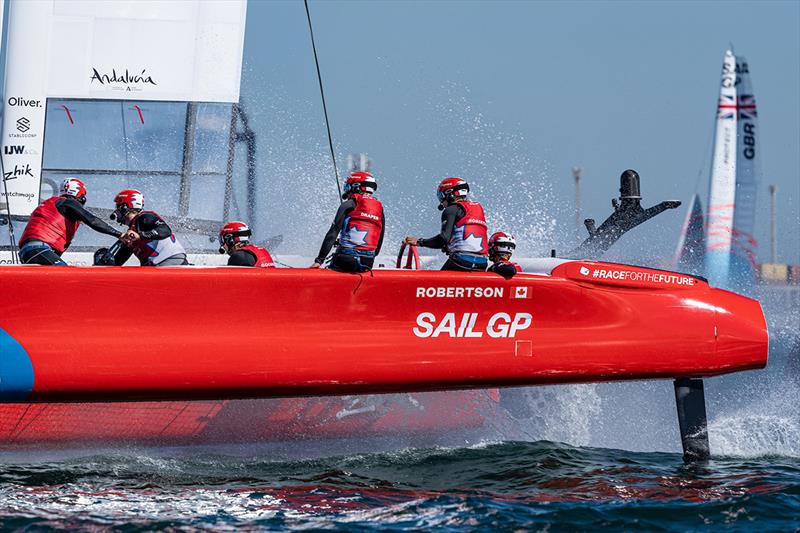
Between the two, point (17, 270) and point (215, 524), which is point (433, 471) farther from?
point (17, 270)

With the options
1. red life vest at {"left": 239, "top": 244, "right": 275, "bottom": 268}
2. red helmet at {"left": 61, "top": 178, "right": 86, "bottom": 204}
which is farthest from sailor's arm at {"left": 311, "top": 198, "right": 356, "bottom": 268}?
red helmet at {"left": 61, "top": 178, "right": 86, "bottom": 204}

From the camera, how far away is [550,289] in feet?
21.6

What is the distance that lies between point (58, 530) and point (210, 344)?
1.42 m

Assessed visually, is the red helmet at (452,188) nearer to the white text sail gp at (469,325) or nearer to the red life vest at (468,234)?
the red life vest at (468,234)

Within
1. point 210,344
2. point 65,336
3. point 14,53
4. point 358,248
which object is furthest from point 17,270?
point 14,53

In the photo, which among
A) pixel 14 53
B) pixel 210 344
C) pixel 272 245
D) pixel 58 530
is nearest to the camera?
pixel 58 530

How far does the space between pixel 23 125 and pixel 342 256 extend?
4758 millimetres

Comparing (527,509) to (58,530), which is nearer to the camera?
(58,530)

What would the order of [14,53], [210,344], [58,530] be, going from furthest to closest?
[14,53] < [210,344] < [58,530]

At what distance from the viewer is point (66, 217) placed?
6.84 m

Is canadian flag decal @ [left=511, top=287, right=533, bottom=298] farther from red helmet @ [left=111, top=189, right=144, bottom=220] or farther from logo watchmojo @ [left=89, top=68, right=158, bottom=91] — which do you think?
logo watchmojo @ [left=89, top=68, right=158, bottom=91]

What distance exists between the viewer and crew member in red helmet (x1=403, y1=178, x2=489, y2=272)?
692 centimetres

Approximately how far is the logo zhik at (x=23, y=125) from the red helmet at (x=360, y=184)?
4.29m

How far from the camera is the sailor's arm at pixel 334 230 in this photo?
6.54 meters
